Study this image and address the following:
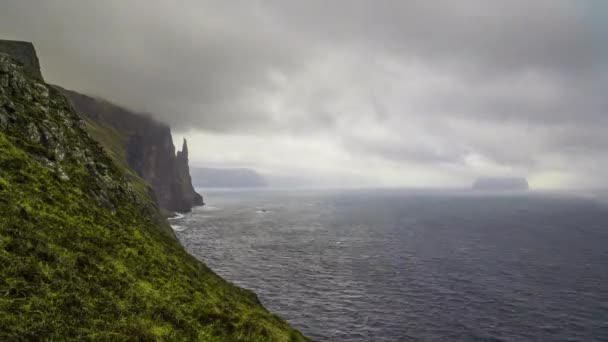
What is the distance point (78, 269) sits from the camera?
14.2 meters

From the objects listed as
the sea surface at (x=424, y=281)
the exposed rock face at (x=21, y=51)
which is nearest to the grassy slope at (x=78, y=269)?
the exposed rock face at (x=21, y=51)

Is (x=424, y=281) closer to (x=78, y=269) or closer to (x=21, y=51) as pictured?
(x=78, y=269)

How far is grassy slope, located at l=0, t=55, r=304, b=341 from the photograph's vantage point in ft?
35.5

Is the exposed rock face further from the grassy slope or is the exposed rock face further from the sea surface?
the sea surface

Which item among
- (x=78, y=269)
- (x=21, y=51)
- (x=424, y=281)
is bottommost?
(x=424, y=281)

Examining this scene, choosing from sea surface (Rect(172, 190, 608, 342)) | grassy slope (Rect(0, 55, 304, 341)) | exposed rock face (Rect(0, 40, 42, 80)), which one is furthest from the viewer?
exposed rock face (Rect(0, 40, 42, 80))

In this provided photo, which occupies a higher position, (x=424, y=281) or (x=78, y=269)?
(x=78, y=269)

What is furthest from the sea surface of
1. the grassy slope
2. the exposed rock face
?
the exposed rock face

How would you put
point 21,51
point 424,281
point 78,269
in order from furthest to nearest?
point 424,281, point 21,51, point 78,269

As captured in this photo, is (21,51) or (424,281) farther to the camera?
(424,281)

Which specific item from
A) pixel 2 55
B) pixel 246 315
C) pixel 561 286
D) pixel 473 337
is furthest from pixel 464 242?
pixel 2 55

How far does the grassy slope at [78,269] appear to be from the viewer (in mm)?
10812

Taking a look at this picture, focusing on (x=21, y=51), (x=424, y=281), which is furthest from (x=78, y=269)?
(x=424, y=281)

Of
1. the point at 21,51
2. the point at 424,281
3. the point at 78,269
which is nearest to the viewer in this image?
the point at 78,269
